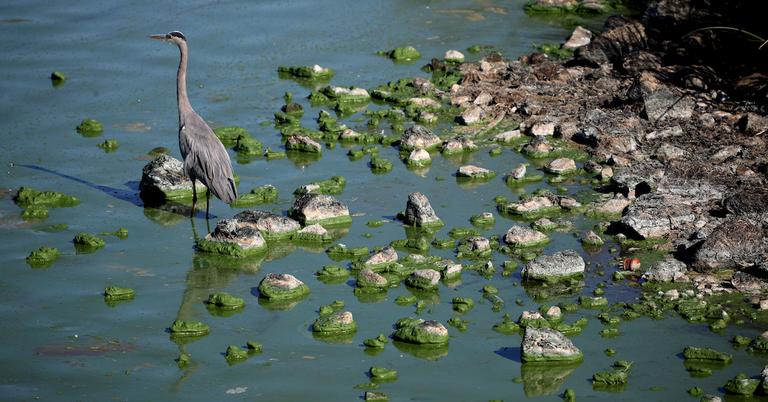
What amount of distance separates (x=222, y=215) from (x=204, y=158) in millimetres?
615

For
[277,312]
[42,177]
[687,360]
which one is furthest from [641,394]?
[42,177]

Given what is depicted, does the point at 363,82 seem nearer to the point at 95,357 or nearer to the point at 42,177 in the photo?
the point at 42,177

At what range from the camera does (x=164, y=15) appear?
17.7m

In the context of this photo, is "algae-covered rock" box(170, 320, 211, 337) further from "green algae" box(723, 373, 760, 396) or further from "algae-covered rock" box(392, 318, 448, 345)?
"green algae" box(723, 373, 760, 396)

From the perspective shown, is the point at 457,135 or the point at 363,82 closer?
the point at 457,135

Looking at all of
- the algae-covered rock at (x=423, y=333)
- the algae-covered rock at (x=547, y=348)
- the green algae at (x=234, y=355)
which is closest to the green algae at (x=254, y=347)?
the green algae at (x=234, y=355)

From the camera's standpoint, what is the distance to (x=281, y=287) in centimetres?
989

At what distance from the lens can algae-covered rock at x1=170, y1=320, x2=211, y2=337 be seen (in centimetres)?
929

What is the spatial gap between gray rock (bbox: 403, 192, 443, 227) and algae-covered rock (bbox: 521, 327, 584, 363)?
248cm

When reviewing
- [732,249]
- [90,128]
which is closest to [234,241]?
[90,128]

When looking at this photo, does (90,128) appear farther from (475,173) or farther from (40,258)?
(475,173)

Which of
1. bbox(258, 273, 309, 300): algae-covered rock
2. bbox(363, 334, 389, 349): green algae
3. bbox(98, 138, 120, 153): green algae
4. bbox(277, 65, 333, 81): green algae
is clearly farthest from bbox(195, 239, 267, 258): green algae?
bbox(277, 65, 333, 81): green algae

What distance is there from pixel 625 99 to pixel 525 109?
1.21 metres

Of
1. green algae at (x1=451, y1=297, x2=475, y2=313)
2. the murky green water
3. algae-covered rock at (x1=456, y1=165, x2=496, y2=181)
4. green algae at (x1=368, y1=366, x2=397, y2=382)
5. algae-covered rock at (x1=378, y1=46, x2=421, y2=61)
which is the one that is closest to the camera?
green algae at (x1=368, y1=366, x2=397, y2=382)
